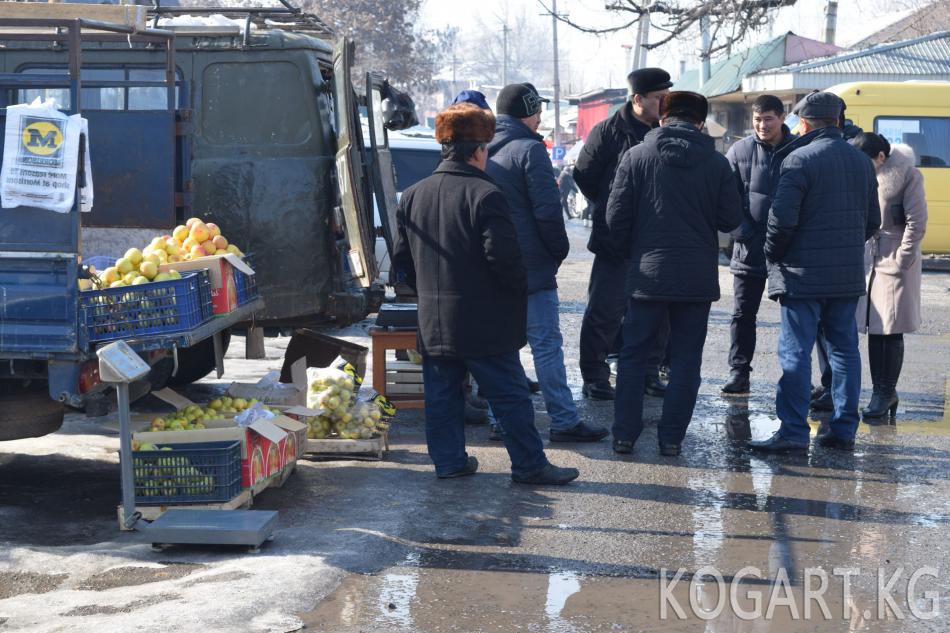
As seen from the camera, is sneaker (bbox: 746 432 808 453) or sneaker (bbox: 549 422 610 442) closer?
sneaker (bbox: 746 432 808 453)

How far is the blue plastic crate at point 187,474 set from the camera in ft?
18.2

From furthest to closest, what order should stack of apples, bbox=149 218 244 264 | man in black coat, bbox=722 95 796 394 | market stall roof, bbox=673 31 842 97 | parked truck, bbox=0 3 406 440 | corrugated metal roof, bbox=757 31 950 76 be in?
market stall roof, bbox=673 31 842 97 < corrugated metal roof, bbox=757 31 950 76 < man in black coat, bbox=722 95 796 394 < parked truck, bbox=0 3 406 440 < stack of apples, bbox=149 218 244 264

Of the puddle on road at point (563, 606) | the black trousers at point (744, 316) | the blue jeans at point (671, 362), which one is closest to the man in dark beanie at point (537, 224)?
the blue jeans at point (671, 362)

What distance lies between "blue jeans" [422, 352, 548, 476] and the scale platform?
4.30ft

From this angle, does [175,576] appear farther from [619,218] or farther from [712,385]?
[712,385]

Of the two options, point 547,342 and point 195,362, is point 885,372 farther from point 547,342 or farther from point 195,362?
point 195,362

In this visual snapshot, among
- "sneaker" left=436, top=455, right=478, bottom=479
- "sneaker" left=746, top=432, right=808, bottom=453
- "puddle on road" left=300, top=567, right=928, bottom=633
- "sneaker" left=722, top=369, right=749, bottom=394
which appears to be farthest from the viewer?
"sneaker" left=722, top=369, right=749, bottom=394

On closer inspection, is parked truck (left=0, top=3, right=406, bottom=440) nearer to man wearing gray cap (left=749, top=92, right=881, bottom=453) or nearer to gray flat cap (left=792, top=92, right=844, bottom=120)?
man wearing gray cap (left=749, top=92, right=881, bottom=453)

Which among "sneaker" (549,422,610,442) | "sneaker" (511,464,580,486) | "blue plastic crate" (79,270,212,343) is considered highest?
"blue plastic crate" (79,270,212,343)

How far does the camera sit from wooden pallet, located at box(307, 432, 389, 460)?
6750mm

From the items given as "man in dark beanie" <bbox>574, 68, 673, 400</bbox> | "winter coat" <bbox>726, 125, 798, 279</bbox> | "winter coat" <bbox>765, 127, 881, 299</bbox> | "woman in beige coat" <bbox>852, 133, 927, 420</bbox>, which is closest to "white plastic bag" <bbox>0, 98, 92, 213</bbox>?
"man in dark beanie" <bbox>574, 68, 673, 400</bbox>

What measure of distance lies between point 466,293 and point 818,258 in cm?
217

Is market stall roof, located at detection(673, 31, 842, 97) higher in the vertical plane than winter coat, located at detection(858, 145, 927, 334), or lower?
higher

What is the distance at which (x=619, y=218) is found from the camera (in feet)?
21.9
